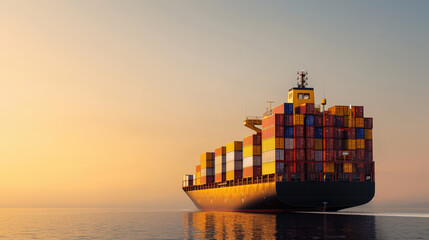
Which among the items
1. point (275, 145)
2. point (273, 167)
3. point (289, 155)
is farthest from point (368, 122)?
point (273, 167)

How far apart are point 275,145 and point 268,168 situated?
15.4 feet

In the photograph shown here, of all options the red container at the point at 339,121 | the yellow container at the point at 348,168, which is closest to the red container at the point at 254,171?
the yellow container at the point at 348,168

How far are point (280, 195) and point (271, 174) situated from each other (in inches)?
211

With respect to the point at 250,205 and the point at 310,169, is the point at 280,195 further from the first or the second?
the point at 250,205

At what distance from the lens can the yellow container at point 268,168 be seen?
78.8 metres

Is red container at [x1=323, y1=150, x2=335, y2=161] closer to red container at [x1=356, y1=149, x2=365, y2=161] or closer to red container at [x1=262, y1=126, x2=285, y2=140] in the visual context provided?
red container at [x1=356, y1=149, x2=365, y2=161]

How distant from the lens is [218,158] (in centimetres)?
10738

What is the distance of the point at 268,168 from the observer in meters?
81.1

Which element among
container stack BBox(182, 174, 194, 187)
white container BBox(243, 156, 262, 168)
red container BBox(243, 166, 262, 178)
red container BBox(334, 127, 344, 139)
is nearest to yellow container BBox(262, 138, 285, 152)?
white container BBox(243, 156, 262, 168)

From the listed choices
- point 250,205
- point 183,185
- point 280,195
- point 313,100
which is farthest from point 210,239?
point 183,185

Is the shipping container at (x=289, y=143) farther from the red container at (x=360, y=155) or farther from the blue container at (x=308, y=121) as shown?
the red container at (x=360, y=155)

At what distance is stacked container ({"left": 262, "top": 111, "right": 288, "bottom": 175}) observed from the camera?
7856cm

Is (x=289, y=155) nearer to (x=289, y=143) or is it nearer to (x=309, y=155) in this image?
(x=289, y=143)

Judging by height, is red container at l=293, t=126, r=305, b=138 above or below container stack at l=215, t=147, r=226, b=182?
above
